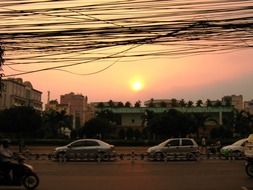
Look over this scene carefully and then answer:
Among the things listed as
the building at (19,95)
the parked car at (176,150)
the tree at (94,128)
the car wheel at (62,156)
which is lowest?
the car wheel at (62,156)

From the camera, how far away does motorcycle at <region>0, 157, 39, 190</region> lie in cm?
1697

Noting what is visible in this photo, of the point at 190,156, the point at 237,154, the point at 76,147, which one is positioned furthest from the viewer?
the point at 237,154

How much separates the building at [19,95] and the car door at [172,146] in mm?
71392

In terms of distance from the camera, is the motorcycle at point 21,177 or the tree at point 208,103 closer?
the motorcycle at point 21,177

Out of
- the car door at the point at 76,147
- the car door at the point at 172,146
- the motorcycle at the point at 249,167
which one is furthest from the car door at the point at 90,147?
the motorcycle at the point at 249,167

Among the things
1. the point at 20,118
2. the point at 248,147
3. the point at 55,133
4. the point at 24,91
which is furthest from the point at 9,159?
the point at 24,91

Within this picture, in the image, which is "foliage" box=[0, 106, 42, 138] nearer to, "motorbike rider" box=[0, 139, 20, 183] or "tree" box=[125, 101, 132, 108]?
"tree" box=[125, 101, 132, 108]

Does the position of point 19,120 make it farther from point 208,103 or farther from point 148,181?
point 208,103

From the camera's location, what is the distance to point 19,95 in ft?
414

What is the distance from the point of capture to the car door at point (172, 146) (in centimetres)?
3653

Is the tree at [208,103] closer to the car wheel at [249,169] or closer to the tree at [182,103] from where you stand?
the tree at [182,103]

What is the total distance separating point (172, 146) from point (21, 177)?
810 inches

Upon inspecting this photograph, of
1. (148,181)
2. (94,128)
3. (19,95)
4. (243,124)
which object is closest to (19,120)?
(94,128)

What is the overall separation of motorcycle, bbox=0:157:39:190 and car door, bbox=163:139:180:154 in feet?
64.7
